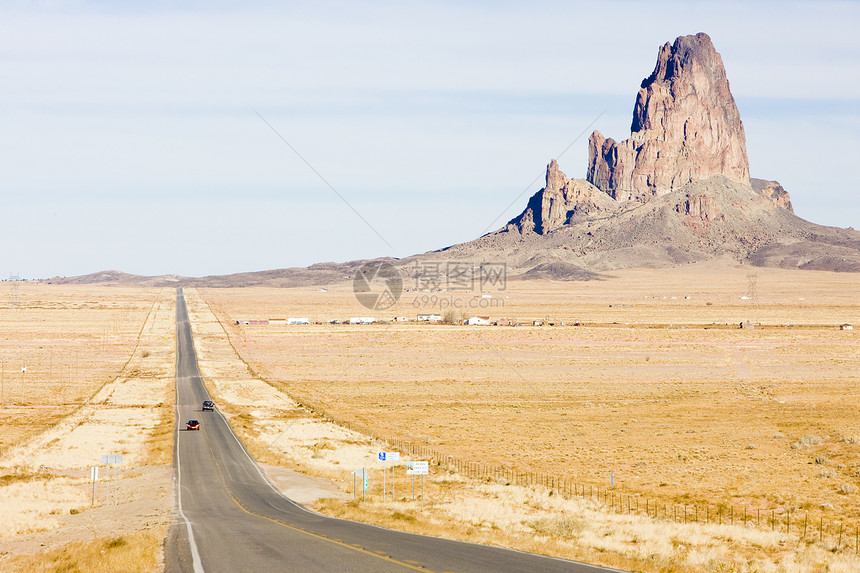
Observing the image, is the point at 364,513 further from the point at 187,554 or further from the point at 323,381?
the point at 323,381

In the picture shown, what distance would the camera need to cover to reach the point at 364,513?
102 ft

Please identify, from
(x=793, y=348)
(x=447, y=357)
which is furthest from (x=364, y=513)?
(x=793, y=348)

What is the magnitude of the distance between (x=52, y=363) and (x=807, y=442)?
8573 cm

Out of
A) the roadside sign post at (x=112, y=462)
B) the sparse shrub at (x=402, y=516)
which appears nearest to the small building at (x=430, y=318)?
the roadside sign post at (x=112, y=462)

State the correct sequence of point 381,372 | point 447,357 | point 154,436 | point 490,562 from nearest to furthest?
point 490,562 < point 154,436 < point 381,372 < point 447,357

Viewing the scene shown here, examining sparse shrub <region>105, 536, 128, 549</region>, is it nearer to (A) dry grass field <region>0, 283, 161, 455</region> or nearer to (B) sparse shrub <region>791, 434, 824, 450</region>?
(A) dry grass field <region>0, 283, 161, 455</region>

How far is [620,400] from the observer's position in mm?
70438

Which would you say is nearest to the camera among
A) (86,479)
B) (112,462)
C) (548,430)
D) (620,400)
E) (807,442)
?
(112,462)

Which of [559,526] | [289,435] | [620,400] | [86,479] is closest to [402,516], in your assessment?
[559,526]

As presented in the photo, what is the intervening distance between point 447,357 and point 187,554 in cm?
8252

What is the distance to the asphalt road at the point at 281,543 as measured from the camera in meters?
20.8

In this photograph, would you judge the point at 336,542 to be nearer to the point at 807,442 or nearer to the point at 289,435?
the point at 289,435

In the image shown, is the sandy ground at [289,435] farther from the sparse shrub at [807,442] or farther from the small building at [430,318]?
the small building at [430,318]

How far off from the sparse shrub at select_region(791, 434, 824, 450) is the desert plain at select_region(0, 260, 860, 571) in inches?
11.4
